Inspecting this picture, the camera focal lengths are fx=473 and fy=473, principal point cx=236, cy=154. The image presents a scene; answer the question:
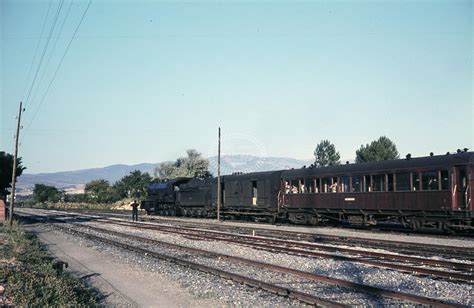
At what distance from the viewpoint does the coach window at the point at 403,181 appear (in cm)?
2269

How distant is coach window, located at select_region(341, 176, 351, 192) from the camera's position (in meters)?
26.1

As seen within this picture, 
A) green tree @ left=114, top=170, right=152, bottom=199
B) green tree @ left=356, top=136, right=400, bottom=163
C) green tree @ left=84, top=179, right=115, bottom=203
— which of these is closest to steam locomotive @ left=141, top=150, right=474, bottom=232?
green tree @ left=356, top=136, right=400, bottom=163

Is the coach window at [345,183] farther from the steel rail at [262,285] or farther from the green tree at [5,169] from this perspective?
the green tree at [5,169]

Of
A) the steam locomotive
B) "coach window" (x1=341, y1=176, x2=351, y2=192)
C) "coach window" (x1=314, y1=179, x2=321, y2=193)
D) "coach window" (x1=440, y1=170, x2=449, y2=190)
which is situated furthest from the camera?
"coach window" (x1=314, y1=179, x2=321, y2=193)

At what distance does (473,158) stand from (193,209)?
2890 cm

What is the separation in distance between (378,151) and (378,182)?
65608 mm

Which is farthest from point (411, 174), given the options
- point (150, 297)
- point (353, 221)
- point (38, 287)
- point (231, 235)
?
point (38, 287)

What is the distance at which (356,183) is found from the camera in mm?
25562

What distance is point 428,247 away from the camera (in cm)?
1703

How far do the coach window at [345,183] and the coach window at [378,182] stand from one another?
1.73 metres

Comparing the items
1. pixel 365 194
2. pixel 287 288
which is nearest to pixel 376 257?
pixel 287 288

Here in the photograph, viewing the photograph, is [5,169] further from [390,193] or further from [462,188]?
[462,188]

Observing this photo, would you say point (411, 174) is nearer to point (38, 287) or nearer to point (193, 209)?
point (38, 287)

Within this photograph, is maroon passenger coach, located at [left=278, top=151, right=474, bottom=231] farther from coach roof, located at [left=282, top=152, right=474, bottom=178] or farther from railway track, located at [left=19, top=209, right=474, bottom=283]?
railway track, located at [left=19, top=209, right=474, bottom=283]
